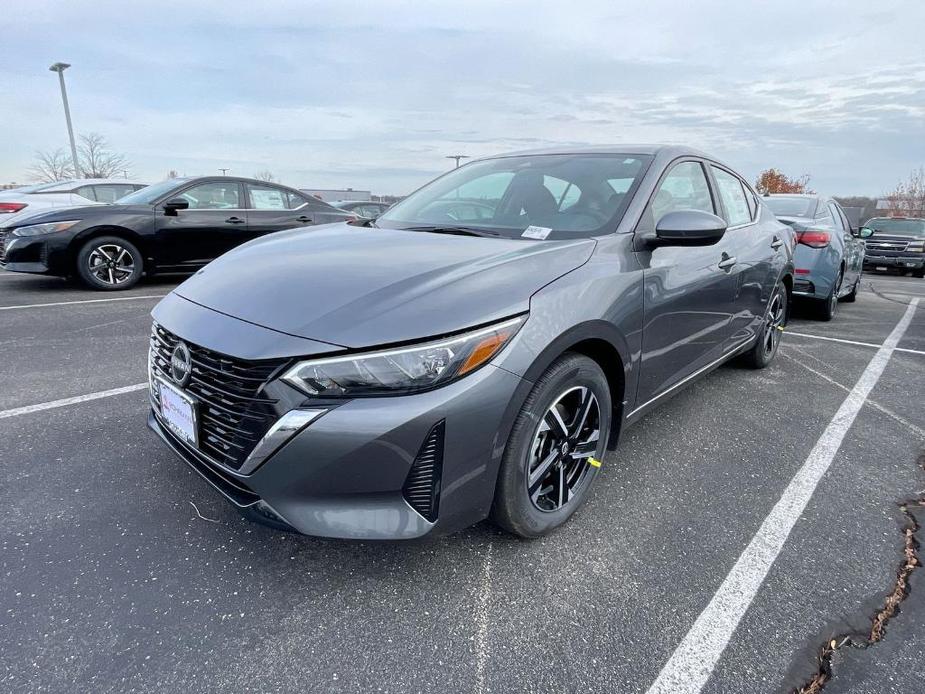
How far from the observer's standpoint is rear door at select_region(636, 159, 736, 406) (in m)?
2.58

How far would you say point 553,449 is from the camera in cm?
218

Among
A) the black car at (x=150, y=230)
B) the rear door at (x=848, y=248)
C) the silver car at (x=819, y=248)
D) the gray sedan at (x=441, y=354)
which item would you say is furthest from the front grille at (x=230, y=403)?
the rear door at (x=848, y=248)

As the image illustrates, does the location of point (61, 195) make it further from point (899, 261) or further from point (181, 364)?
point (899, 261)

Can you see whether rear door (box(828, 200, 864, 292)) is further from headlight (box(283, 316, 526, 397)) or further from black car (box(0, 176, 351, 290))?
black car (box(0, 176, 351, 290))

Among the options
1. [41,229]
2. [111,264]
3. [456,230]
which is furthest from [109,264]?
[456,230]

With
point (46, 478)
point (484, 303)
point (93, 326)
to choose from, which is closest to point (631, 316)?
point (484, 303)

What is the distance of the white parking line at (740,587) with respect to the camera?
5.40ft

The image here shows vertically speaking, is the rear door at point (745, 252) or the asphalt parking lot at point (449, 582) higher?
the rear door at point (745, 252)

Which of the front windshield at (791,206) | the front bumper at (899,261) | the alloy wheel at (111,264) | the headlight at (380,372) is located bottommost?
the front bumper at (899,261)

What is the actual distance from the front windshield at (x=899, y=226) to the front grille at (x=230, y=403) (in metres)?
18.7

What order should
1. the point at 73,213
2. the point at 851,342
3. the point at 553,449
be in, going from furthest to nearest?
the point at 73,213 → the point at 851,342 → the point at 553,449

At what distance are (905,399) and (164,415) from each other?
15.0 ft

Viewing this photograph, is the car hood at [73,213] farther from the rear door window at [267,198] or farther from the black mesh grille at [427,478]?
the black mesh grille at [427,478]

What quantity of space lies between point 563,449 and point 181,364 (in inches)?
55.7
